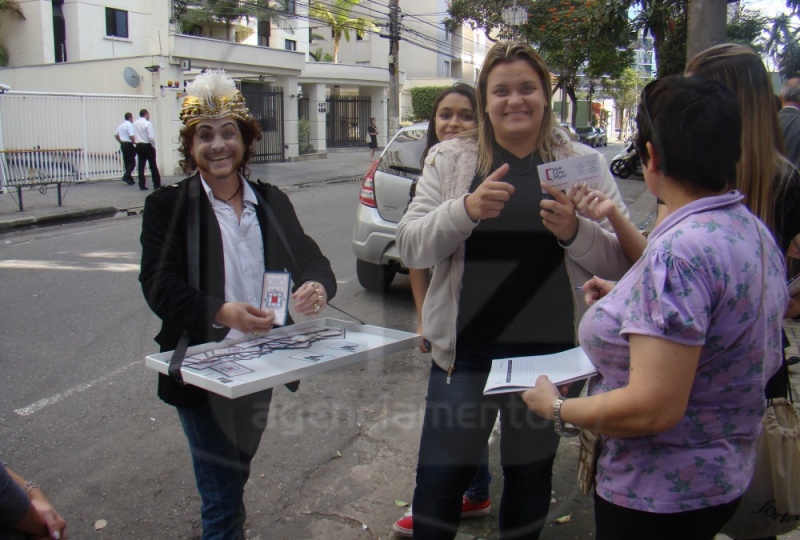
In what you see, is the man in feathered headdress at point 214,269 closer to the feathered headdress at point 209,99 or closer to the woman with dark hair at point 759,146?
the feathered headdress at point 209,99

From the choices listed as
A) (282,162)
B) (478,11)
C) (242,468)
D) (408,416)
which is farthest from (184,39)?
(478,11)

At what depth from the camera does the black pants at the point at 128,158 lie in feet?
52.5

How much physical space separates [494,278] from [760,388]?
878 mm

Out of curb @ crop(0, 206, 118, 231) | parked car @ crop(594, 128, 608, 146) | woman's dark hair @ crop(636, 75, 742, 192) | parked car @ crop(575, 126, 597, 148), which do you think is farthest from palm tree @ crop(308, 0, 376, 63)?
woman's dark hair @ crop(636, 75, 742, 192)

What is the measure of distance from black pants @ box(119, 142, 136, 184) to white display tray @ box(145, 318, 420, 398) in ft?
49.1

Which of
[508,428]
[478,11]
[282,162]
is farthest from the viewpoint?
[478,11]

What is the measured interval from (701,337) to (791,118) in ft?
10.8

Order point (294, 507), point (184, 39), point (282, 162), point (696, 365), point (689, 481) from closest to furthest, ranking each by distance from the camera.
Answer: point (696, 365) → point (689, 481) → point (294, 507) → point (184, 39) → point (282, 162)

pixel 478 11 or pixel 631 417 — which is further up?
pixel 478 11

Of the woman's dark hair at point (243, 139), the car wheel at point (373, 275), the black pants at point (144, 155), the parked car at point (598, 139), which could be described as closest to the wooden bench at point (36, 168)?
the black pants at point (144, 155)

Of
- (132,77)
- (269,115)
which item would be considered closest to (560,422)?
(132,77)

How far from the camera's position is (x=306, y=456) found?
11.9 ft

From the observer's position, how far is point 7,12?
26766 millimetres

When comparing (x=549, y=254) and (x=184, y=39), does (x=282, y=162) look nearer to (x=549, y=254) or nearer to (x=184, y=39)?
(x=184, y=39)
